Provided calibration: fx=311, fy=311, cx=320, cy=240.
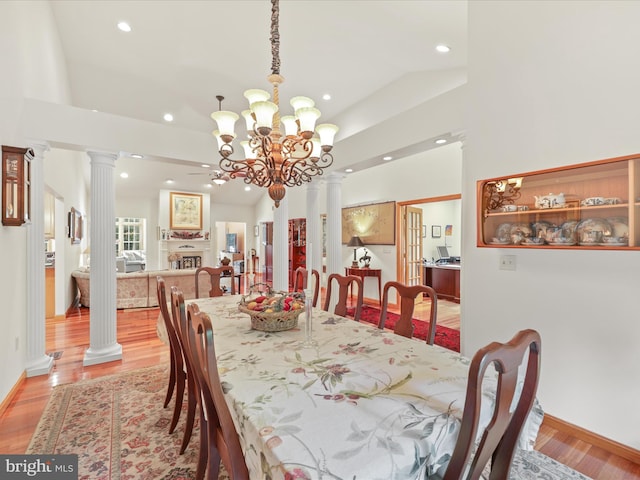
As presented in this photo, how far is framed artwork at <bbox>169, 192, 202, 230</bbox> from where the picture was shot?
8609 mm

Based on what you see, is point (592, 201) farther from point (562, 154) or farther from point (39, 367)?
point (39, 367)

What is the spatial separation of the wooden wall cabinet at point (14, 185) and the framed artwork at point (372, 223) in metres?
5.13

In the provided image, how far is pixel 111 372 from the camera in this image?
308 centimetres

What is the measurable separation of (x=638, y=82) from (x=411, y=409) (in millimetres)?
2239

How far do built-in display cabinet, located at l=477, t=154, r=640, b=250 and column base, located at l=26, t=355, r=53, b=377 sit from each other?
414cm

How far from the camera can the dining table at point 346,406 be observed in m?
0.80

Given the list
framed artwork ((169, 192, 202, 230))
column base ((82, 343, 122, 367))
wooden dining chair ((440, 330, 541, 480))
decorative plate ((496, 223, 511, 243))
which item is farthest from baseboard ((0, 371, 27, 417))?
framed artwork ((169, 192, 202, 230))

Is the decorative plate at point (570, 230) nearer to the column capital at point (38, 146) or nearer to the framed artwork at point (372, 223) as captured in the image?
the framed artwork at point (372, 223)

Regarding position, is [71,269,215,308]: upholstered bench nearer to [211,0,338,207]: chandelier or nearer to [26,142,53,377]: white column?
[26,142,53,377]: white column

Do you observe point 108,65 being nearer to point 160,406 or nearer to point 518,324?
point 160,406

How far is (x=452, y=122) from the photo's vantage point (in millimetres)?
2709

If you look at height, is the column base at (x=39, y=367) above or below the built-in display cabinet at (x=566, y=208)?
below

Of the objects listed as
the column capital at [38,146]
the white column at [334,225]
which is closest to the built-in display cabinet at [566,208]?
the white column at [334,225]

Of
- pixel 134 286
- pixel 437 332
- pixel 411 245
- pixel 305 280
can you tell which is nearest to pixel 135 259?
pixel 134 286
